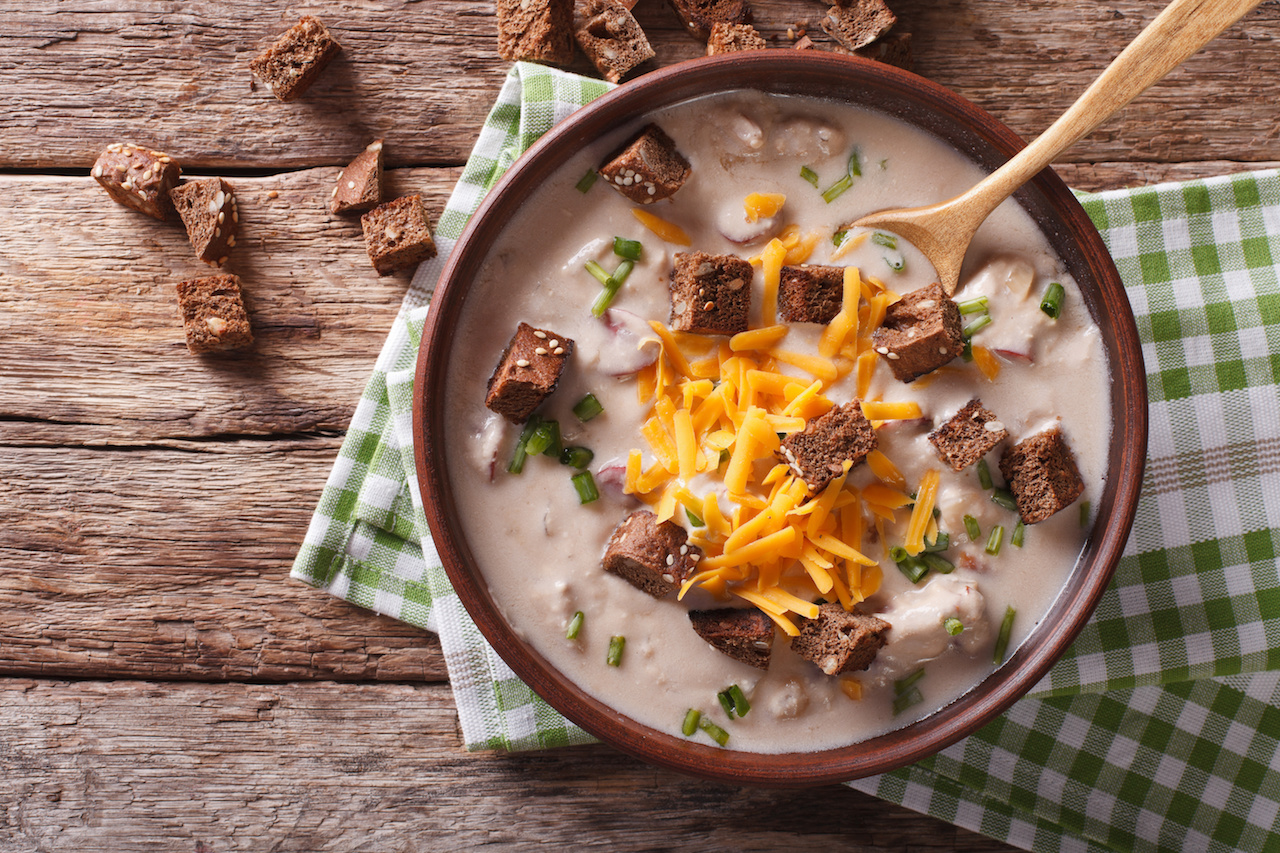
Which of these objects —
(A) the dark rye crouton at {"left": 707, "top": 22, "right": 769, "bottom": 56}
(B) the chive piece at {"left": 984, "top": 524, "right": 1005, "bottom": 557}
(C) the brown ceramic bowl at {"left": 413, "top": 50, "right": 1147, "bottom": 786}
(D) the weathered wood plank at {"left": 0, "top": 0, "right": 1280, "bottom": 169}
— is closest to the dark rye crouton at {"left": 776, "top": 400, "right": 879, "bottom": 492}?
(B) the chive piece at {"left": 984, "top": 524, "right": 1005, "bottom": 557}

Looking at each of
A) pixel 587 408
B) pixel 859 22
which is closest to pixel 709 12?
pixel 859 22

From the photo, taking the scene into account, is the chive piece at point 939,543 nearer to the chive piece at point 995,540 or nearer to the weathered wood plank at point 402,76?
the chive piece at point 995,540

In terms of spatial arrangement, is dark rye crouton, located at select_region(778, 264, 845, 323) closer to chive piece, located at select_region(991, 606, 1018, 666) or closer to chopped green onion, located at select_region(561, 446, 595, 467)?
chopped green onion, located at select_region(561, 446, 595, 467)

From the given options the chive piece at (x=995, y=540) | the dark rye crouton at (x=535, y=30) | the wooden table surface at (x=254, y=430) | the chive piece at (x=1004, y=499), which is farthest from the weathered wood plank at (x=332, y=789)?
the dark rye crouton at (x=535, y=30)

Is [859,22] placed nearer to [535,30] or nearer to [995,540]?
[535,30]

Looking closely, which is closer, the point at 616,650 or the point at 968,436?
the point at 968,436
